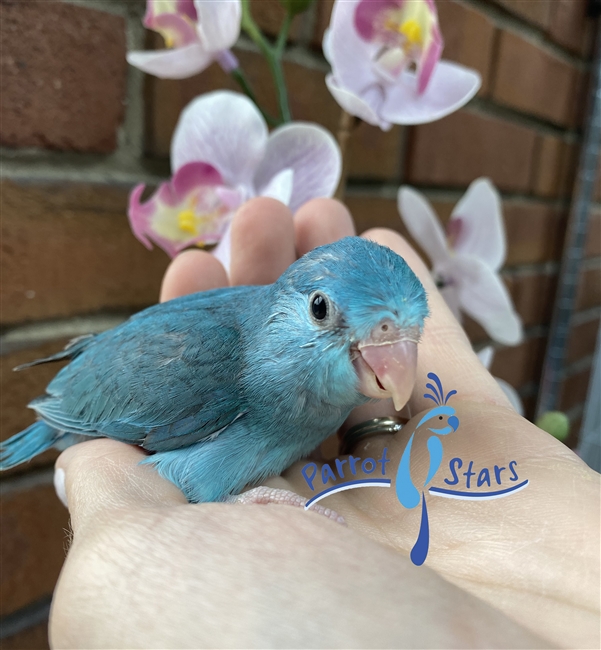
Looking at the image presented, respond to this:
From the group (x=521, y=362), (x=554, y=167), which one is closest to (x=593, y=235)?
(x=554, y=167)

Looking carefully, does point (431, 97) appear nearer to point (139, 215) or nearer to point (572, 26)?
point (139, 215)

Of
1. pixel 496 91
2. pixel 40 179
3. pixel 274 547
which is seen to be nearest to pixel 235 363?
pixel 274 547

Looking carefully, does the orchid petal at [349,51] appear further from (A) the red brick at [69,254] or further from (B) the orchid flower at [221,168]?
(A) the red brick at [69,254]

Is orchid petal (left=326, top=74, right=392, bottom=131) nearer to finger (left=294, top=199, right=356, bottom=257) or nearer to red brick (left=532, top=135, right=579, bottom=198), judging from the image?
finger (left=294, top=199, right=356, bottom=257)

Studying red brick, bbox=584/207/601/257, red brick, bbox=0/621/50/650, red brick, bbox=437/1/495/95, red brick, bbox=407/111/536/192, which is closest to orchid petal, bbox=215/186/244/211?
red brick, bbox=407/111/536/192

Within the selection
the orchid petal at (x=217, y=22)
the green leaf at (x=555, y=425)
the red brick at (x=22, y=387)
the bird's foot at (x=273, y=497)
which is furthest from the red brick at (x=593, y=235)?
the red brick at (x=22, y=387)
